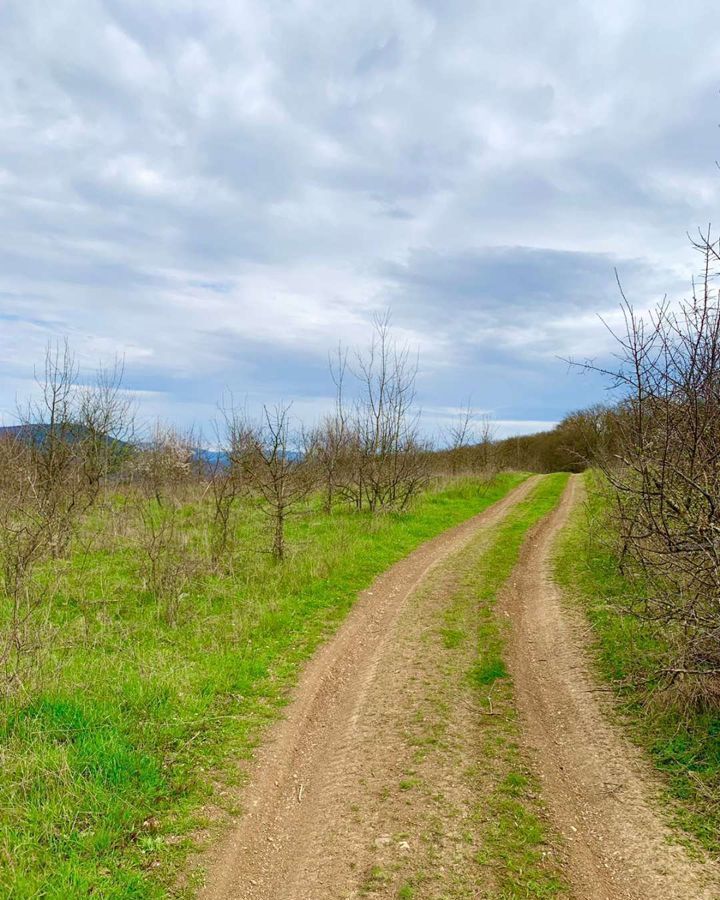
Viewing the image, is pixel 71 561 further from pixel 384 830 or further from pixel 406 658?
pixel 384 830

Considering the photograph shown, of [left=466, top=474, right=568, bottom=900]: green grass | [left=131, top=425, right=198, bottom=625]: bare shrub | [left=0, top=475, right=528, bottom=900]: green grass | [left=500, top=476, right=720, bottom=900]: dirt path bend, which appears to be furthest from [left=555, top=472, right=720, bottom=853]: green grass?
[left=131, top=425, right=198, bottom=625]: bare shrub

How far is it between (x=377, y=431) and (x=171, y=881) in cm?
1623

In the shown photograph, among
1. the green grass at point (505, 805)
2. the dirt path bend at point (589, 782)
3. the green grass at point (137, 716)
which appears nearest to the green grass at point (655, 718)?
the dirt path bend at point (589, 782)

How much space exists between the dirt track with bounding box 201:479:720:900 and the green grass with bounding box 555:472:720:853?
0.70 feet

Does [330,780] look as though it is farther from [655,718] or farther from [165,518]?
[165,518]

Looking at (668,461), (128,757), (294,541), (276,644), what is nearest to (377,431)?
(294,541)

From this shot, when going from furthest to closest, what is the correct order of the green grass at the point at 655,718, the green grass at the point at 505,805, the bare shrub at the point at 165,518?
the bare shrub at the point at 165,518 → the green grass at the point at 655,718 → the green grass at the point at 505,805

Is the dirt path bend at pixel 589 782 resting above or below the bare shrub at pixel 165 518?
below

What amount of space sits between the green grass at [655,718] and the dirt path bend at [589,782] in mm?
173

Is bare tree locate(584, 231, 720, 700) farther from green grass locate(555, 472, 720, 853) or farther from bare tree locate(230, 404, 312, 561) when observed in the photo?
bare tree locate(230, 404, 312, 561)

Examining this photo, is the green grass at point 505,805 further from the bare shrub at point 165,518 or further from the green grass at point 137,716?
the bare shrub at point 165,518

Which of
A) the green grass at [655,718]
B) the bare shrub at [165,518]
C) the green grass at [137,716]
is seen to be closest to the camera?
the green grass at [137,716]

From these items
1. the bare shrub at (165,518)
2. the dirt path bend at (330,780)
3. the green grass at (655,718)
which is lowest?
the dirt path bend at (330,780)

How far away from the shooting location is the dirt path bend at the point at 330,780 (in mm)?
3395
